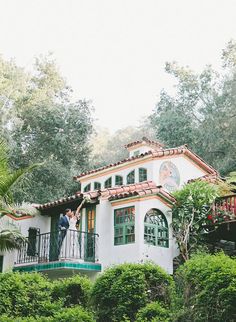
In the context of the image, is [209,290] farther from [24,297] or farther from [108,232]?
[108,232]

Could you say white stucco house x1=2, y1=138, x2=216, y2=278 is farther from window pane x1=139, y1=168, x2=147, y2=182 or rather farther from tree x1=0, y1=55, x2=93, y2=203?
tree x1=0, y1=55, x2=93, y2=203

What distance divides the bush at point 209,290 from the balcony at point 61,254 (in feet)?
30.7

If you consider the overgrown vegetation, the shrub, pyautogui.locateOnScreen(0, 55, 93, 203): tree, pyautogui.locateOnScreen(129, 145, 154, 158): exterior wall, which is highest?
pyautogui.locateOnScreen(0, 55, 93, 203): tree

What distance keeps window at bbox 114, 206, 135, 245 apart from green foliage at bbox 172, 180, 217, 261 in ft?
6.31

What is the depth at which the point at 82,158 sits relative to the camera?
35750 mm

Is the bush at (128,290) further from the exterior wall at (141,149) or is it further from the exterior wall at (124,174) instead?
the exterior wall at (141,149)

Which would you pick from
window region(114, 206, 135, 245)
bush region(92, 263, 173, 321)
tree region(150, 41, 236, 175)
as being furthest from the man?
tree region(150, 41, 236, 175)

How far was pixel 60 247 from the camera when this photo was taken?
2000 centimetres

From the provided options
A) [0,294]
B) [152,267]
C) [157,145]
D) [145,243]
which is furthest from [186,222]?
[0,294]

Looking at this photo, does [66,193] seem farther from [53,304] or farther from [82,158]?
[53,304]

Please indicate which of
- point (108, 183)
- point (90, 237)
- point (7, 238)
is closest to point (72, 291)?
point (7, 238)

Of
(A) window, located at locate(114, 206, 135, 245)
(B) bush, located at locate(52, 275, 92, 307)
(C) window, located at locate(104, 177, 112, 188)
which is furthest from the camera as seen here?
(C) window, located at locate(104, 177, 112, 188)

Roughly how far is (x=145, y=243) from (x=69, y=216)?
3.24m

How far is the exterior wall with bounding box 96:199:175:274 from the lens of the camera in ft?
65.0
